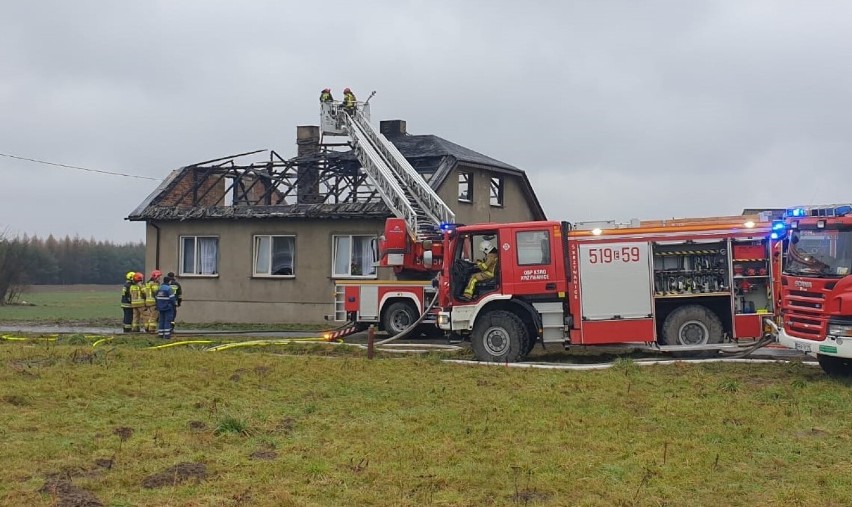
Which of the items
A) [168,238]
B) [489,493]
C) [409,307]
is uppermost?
[168,238]

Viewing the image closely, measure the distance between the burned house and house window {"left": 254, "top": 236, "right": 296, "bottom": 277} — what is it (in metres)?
0.03

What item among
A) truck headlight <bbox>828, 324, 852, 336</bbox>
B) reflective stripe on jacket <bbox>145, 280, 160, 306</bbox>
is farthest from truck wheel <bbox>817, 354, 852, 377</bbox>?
reflective stripe on jacket <bbox>145, 280, 160, 306</bbox>

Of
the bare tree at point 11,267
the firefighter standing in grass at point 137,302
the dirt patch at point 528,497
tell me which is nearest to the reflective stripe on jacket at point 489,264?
the dirt patch at point 528,497

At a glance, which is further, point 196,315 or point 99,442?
→ point 196,315

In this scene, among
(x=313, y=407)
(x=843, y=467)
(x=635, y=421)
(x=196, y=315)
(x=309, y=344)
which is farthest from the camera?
(x=196, y=315)

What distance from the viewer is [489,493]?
6074mm

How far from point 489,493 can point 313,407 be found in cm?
370

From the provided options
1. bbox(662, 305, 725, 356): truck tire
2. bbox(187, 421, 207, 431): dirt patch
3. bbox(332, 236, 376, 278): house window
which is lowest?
bbox(187, 421, 207, 431): dirt patch

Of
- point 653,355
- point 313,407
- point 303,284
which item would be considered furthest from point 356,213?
point 313,407

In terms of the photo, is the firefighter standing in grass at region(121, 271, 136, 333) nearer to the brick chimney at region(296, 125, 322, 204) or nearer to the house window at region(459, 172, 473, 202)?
the brick chimney at region(296, 125, 322, 204)

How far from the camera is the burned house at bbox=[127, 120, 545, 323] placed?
2341 centimetres

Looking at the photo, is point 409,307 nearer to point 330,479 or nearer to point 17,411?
point 17,411

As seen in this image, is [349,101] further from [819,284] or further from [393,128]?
[819,284]

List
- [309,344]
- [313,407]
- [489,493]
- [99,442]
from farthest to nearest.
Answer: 1. [309,344]
2. [313,407]
3. [99,442]
4. [489,493]
